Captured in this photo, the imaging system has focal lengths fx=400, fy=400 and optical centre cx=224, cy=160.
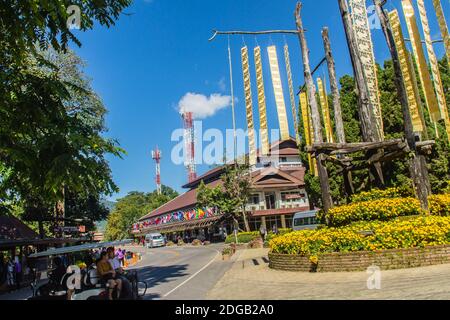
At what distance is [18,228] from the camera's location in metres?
24.3

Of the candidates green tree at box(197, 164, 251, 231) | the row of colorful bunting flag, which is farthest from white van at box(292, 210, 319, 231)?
the row of colorful bunting flag

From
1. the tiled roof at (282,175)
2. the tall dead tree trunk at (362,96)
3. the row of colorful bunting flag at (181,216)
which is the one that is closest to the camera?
the tall dead tree trunk at (362,96)

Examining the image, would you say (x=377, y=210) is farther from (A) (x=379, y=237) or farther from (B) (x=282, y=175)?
(B) (x=282, y=175)

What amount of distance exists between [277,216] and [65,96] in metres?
42.9

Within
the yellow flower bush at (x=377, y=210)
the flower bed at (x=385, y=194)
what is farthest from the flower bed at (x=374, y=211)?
the flower bed at (x=385, y=194)

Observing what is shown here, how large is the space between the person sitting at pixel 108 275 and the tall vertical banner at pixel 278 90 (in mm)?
8519

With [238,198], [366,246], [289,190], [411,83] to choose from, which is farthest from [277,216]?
[366,246]

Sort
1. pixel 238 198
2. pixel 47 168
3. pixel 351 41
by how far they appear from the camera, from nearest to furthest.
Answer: pixel 47 168
pixel 351 41
pixel 238 198

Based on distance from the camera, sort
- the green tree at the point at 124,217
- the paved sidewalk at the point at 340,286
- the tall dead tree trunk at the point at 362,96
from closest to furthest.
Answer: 1. the paved sidewalk at the point at 340,286
2. the tall dead tree trunk at the point at 362,96
3. the green tree at the point at 124,217

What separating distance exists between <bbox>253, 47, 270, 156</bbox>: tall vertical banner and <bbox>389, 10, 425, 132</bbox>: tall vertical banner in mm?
5682

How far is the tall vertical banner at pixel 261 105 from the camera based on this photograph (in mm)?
16562

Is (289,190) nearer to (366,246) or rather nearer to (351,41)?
(351,41)

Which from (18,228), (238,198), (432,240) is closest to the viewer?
(432,240)

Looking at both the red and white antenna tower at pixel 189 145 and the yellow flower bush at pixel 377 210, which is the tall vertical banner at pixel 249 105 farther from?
the red and white antenna tower at pixel 189 145
